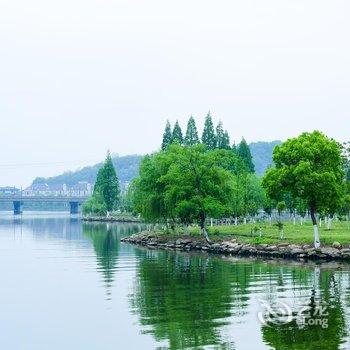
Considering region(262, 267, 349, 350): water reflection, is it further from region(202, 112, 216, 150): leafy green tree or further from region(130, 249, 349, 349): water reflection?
region(202, 112, 216, 150): leafy green tree

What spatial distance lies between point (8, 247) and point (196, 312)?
59.7m

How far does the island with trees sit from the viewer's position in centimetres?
6619

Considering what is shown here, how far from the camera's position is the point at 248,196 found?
117 meters

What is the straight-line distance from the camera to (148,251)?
80.2 m

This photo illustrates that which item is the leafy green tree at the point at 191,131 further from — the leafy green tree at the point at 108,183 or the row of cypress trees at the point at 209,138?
the leafy green tree at the point at 108,183

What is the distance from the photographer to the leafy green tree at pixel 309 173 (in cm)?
6544

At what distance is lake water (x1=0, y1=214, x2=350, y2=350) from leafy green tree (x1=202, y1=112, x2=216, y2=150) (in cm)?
8312

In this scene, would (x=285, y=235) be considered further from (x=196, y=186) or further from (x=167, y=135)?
(x=167, y=135)

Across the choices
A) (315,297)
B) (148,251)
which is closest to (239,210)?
(148,251)

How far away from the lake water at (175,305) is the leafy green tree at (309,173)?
9706 millimetres

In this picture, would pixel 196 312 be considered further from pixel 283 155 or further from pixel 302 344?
pixel 283 155

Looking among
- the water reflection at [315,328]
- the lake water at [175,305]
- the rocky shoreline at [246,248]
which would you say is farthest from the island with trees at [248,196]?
the water reflection at [315,328]

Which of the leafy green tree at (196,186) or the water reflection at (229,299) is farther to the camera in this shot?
the leafy green tree at (196,186)

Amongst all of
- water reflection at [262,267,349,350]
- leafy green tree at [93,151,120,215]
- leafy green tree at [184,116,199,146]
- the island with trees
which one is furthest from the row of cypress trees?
water reflection at [262,267,349,350]
